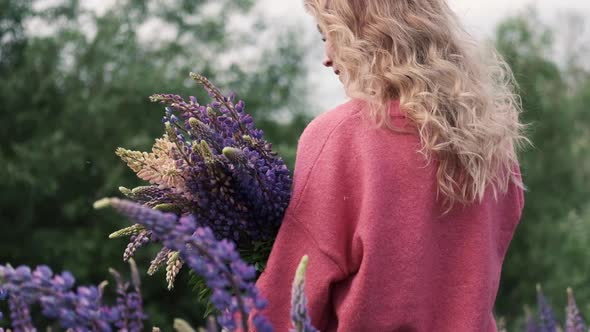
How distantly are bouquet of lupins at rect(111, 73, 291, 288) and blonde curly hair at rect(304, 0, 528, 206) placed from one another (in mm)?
320

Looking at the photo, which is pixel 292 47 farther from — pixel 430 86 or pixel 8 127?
pixel 430 86

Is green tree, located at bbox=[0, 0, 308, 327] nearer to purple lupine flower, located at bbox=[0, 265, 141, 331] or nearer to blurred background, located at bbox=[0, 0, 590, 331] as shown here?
blurred background, located at bbox=[0, 0, 590, 331]

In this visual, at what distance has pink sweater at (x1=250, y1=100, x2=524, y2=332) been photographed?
207 cm

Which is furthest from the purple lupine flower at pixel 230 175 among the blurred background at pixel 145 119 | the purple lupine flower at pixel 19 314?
the blurred background at pixel 145 119

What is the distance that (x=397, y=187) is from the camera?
7.03 ft

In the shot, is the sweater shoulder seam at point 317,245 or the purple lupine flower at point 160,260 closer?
the sweater shoulder seam at point 317,245

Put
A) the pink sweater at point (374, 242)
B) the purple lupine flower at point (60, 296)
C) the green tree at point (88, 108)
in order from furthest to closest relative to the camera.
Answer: the green tree at point (88, 108) → the pink sweater at point (374, 242) → the purple lupine flower at point (60, 296)

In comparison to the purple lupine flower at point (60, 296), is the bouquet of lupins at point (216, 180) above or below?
above

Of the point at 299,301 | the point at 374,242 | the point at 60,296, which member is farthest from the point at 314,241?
the point at 60,296

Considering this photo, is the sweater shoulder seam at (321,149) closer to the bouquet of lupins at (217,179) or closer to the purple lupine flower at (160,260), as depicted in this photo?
the bouquet of lupins at (217,179)

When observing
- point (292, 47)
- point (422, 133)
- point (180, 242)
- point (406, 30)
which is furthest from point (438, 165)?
point (292, 47)

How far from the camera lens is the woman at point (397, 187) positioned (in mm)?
2084

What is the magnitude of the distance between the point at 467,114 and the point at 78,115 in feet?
43.1

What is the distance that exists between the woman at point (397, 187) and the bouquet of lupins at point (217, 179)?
0.27 feet
